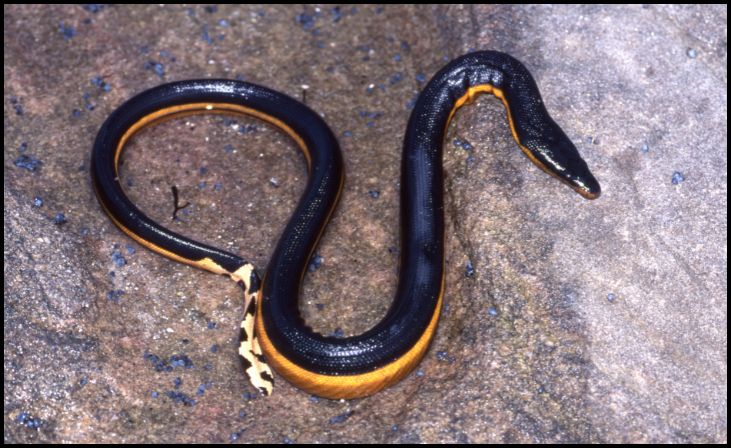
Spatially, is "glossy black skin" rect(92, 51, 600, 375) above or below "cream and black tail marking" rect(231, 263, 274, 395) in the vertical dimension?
above

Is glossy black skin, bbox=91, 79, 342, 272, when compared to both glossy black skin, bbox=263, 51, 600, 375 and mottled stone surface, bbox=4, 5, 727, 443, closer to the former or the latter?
mottled stone surface, bbox=4, 5, 727, 443

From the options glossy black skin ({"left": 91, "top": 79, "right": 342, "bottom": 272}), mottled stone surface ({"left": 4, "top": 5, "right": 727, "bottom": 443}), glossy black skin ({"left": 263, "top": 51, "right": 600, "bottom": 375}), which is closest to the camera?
mottled stone surface ({"left": 4, "top": 5, "right": 727, "bottom": 443})

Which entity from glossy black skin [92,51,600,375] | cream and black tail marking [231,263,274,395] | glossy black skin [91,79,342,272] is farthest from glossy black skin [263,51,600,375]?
glossy black skin [91,79,342,272]

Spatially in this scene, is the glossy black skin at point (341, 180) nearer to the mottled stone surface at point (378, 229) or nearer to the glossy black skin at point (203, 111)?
the glossy black skin at point (203, 111)

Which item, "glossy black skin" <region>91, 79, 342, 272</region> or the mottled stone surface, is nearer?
the mottled stone surface

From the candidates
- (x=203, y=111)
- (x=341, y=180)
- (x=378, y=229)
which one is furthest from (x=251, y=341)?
(x=203, y=111)

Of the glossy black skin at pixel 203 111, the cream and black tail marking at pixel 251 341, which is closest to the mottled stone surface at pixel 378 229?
the cream and black tail marking at pixel 251 341
